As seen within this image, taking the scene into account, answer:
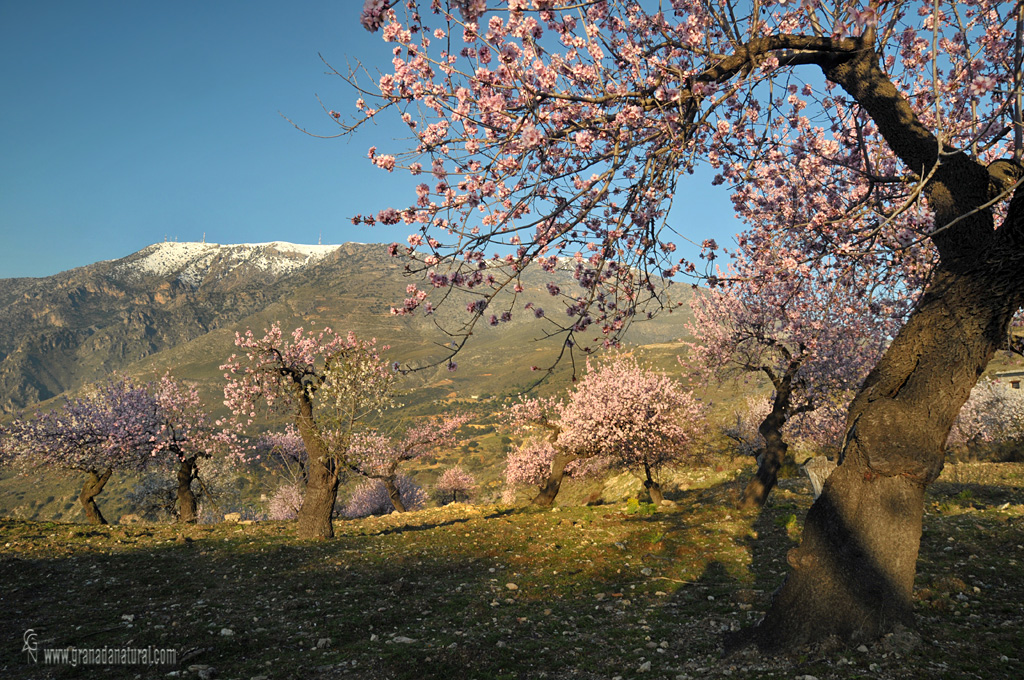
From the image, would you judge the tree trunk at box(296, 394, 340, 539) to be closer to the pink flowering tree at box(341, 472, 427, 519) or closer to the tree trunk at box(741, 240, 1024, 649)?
the tree trunk at box(741, 240, 1024, 649)

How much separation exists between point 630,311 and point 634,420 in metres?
16.4

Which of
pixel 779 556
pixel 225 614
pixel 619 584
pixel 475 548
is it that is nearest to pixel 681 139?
pixel 619 584

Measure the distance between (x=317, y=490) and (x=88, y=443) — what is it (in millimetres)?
15469

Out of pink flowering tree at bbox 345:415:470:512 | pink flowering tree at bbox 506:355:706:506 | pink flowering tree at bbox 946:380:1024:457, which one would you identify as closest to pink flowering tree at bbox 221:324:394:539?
pink flowering tree at bbox 506:355:706:506

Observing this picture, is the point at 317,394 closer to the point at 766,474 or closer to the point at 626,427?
the point at 626,427

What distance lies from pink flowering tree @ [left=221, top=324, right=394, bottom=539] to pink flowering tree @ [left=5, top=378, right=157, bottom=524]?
1000 centimetres

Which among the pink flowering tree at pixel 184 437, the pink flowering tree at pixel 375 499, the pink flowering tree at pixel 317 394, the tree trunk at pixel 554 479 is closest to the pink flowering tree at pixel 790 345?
the tree trunk at pixel 554 479

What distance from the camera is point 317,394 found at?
17.5m

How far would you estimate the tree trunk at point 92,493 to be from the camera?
23.0 metres

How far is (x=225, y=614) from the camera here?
759 centimetres

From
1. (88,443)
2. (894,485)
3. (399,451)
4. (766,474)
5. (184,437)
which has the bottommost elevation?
(399,451)

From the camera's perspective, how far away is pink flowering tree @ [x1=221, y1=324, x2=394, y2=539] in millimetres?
16156

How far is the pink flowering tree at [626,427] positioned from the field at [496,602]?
25.4 ft

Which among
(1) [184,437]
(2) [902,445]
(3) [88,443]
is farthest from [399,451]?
(2) [902,445]
